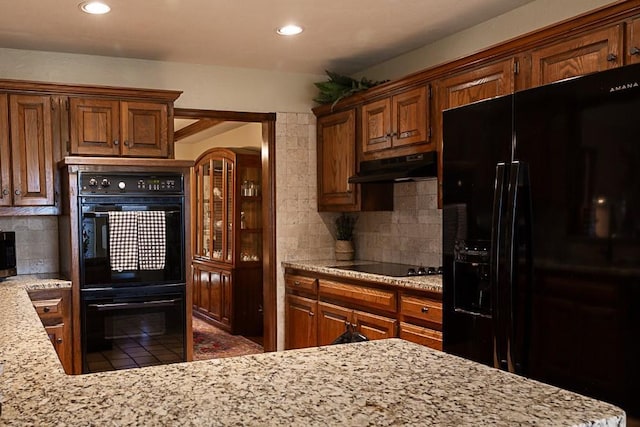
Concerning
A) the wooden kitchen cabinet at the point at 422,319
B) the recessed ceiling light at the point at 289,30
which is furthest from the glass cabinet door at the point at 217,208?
the wooden kitchen cabinet at the point at 422,319

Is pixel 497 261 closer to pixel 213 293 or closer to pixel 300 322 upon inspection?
pixel 300 322

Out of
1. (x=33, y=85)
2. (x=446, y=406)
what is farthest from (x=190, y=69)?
(x=446, y=406)

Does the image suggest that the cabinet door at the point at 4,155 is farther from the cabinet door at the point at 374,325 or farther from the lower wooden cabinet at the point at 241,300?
the lower wooden cabinet at the point at 241,300

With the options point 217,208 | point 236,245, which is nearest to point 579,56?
point 236,245

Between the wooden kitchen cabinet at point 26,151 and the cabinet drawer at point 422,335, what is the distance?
2.47m

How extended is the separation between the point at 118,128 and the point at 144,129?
0.58 feet

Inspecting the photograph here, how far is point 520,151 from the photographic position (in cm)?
236

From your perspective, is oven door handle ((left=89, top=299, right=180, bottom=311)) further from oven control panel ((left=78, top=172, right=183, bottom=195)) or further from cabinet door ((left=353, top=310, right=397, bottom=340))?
cabinet door ((left=353, top=310, right=397, bottom=340))

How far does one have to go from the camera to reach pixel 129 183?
3.89 meters

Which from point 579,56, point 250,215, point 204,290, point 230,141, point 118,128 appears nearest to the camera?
point 579,56

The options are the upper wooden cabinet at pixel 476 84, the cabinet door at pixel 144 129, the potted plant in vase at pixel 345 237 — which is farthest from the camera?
the potted plant in vase at pixel 345 237

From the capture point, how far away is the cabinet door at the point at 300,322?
4.53m

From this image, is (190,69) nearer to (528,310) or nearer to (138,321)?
(138,321)

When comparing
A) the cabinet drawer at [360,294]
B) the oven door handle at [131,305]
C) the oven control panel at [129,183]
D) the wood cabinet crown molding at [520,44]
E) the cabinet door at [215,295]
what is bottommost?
the cabinet door at [215,295]
